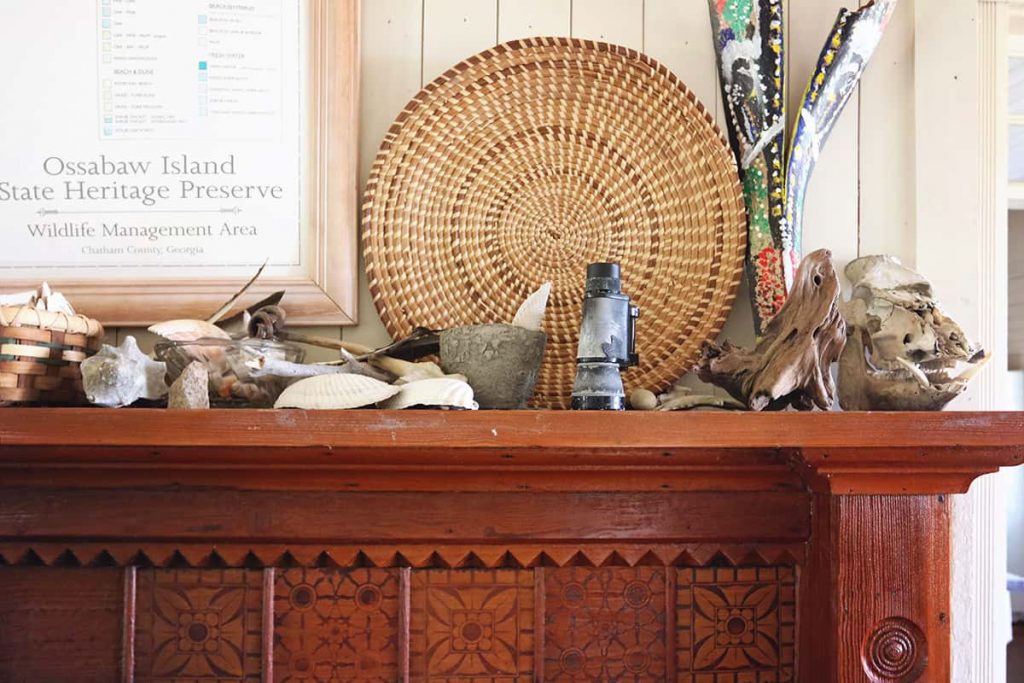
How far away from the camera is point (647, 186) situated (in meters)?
1.05

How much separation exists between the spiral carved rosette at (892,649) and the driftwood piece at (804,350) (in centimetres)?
24

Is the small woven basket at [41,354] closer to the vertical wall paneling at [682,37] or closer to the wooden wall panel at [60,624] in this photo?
the wooden wall panel at [60,624]

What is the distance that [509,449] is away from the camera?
0.82 m

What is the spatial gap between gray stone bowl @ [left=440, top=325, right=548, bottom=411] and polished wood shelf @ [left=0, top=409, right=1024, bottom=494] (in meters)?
0.07

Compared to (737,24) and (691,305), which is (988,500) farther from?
(737,24)

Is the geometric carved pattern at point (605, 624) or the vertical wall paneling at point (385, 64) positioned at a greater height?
the vertical wall paneling at point (385, 64)

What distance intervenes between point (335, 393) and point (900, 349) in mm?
588

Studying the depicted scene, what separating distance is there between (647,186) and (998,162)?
47cm

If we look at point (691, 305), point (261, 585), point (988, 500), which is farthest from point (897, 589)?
point (261, 585)

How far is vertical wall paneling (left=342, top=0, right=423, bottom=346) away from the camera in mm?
1073

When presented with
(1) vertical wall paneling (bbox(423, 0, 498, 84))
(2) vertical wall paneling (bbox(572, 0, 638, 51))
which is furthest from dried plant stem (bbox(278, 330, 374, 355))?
(2) vertical wall paneling (bbox(572, 0, 638, 51))

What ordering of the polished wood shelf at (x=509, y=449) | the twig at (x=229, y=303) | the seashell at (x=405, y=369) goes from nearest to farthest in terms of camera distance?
the polished wood shelf at (x=509, y=449) → the seashell at (x=405, y=369) → the twig at (x=229, y=303)

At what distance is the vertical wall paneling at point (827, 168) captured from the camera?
108 centimetres

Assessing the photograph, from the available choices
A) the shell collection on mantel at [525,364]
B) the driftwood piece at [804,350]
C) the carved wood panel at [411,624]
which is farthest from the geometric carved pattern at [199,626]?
the driftwood piece at [804,350]
